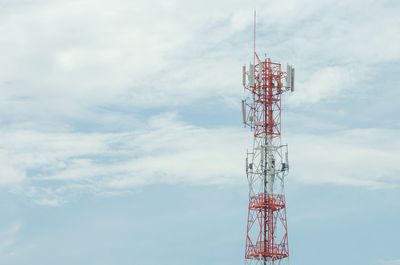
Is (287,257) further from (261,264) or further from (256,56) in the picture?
(256,56)

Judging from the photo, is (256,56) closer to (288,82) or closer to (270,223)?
(288,82)

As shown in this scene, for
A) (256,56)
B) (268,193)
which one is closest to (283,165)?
(268,193)

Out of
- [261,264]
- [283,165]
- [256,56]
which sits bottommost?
[261,264]

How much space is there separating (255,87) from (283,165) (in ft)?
30.1

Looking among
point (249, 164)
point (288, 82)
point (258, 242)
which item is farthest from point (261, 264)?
point (288, 82)

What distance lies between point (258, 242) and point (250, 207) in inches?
154

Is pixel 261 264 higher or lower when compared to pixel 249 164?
lower

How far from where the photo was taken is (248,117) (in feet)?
467

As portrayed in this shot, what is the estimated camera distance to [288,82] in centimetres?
14288

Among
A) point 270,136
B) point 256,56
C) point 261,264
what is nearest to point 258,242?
point 261,264

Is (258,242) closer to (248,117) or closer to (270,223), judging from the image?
(270,223)

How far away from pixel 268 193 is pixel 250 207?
8.23 feet

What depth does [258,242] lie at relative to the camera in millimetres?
140625

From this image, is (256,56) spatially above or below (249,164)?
above
